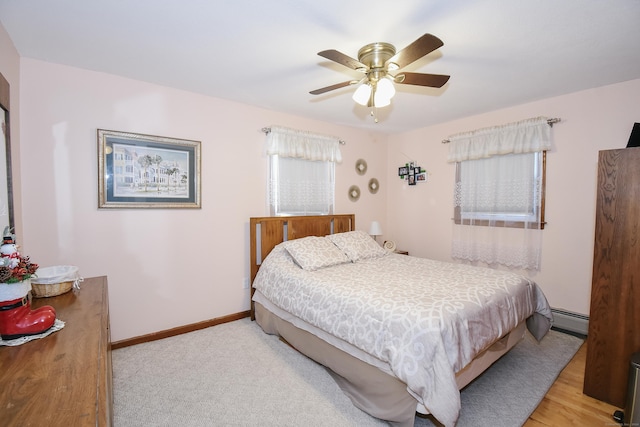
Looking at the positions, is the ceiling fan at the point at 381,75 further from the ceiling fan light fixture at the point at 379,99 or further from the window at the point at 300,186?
the window at the point at 300,186

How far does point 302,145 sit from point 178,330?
240 centimetres

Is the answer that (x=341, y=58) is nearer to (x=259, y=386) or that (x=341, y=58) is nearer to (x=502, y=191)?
(x=259, y=386)

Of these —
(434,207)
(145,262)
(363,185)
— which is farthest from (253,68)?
(434,207)

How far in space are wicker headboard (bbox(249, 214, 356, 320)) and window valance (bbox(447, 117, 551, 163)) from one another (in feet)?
5.66

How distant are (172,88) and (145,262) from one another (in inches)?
65.1

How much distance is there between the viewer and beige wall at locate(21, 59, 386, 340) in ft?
7.30

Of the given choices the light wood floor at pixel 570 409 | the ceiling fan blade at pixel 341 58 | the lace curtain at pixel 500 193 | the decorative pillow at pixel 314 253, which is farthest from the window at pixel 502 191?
the ceiling fan blade at pixel 341 58

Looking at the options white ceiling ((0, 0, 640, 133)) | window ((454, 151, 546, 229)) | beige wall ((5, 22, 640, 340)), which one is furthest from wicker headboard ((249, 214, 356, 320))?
window ((454, 151, 546, 229))

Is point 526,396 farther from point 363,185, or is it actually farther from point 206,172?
point 206,172

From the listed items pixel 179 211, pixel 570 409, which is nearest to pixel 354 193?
pixel 179 211

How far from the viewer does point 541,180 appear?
3.02 metres

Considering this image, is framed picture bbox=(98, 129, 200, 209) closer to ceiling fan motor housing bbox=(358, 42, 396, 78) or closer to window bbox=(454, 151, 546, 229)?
ceiling fan motor housing bbox=(358, 42, 396, 78)

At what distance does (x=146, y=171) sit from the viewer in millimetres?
2627

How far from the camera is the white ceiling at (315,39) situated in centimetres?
159
